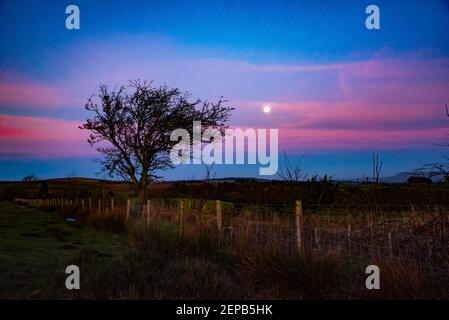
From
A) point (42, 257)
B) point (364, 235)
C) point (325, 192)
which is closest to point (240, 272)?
point (364, 235)

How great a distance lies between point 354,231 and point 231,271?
12.9ft

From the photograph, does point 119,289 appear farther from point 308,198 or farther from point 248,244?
point 308,198

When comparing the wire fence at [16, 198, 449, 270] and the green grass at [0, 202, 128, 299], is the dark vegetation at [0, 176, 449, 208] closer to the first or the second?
the wire fence at [16, 198, 449, 270]

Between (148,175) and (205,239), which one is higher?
(148,175)

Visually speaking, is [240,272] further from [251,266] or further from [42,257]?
[42,257]

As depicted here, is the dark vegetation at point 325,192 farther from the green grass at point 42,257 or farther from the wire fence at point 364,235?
the green grass at point 42,257

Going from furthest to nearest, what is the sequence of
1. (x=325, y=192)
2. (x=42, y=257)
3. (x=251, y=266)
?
(x=325, y=192) < (x=42, y=257) < (x=251, y=266)

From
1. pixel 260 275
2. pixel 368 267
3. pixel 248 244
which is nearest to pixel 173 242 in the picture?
pixel 248 244

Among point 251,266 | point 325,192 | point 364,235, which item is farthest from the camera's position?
point 325,192

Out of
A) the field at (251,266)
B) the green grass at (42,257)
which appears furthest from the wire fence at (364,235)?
the green grass at (42,257)

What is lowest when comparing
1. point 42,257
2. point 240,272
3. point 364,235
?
point 42,257

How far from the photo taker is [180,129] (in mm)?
26234
